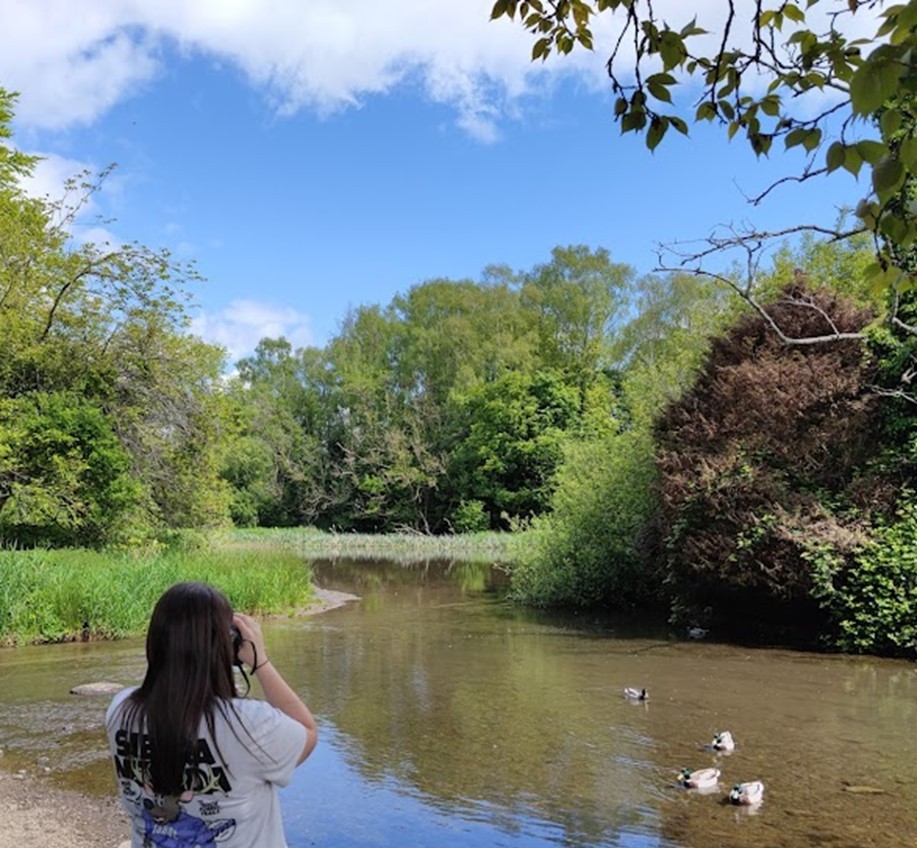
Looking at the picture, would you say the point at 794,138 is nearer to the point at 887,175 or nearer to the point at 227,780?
the point at 887,175

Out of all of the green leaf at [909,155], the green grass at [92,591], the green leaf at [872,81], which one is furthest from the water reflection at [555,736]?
the green leaf at [872,81]

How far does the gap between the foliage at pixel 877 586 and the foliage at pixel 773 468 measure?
0.32 metres

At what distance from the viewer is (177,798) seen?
2494 millimetres

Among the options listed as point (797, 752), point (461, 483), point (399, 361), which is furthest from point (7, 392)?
point (399, 361)

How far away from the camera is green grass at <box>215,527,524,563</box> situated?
4275cm

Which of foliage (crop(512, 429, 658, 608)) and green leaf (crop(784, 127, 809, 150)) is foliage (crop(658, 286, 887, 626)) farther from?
green leaf (crop(784, 127, 809, 150))

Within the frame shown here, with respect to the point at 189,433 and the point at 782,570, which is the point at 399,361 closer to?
the point at 189,433

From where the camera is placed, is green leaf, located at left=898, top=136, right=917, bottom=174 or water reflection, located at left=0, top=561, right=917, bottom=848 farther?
water reflection, located at left=0, top=561, right=917, bottom=848

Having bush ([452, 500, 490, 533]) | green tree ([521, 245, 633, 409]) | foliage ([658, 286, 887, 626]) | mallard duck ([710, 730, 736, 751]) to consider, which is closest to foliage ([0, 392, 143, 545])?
foliage ([658, 286, 887, 626])

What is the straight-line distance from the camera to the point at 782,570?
15297 millimetres

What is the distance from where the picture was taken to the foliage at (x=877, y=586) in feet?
46.7

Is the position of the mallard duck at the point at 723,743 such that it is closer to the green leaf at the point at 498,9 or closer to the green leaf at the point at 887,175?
the green leaf at the point at 498,9

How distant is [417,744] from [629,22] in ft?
26.2

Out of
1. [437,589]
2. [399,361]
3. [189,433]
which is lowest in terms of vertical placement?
[437,589]
